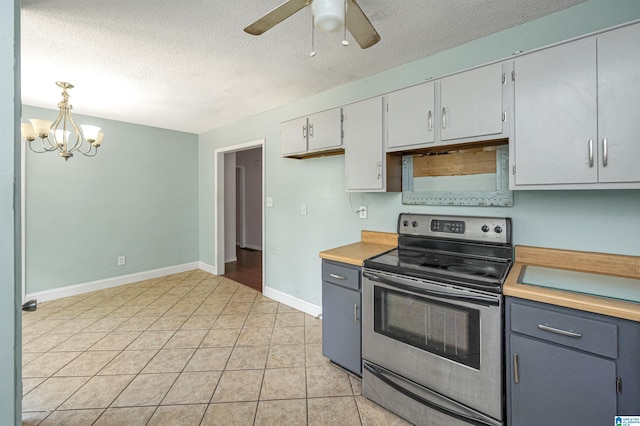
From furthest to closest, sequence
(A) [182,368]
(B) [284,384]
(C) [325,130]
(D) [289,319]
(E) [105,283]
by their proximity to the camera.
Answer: (E) [105,283] < (D) [289,319] < (C) [325,130] < (A) [182,368] < (B) [284,384]

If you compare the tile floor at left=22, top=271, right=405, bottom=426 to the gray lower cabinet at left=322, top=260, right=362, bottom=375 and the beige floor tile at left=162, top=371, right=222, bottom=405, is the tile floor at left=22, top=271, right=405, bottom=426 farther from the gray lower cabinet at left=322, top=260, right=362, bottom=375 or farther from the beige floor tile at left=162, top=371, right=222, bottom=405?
the gray lower cabinet at left=322, top=260, right=362, bottom=375

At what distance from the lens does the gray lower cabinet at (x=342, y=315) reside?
2.04m

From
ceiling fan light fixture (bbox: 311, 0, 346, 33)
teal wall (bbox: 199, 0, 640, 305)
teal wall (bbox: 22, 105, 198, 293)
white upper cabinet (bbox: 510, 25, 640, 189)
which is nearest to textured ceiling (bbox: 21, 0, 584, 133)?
teal wall (bbox: 199, 0, 640, 305)

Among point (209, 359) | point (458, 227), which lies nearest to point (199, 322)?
point (209, 359)

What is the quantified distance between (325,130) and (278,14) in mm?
1338

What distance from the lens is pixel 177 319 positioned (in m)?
3.10

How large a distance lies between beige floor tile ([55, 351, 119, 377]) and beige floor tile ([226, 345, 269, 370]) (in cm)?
102

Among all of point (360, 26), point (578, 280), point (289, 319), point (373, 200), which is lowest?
point (289, 319)

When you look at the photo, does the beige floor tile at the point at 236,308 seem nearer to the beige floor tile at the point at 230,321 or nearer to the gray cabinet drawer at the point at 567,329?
the beige floor tile at the point at 230,321

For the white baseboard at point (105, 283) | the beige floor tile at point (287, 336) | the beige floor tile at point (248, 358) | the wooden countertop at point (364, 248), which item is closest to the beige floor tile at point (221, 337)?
the beige floor tile at point (248, 358)

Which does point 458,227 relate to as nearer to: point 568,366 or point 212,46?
point 568,366

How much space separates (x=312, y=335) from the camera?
276cm

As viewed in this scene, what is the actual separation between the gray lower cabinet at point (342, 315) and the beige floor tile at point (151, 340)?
5.07 ft

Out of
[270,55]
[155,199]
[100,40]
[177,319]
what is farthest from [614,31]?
[155,199]
